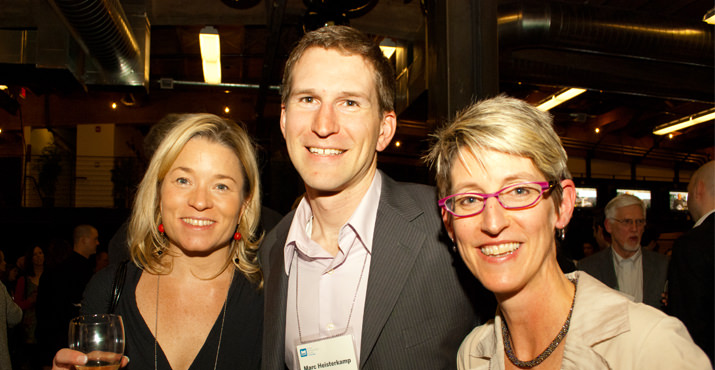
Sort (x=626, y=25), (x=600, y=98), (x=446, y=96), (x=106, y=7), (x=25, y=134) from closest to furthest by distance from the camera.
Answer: (x=446, y=96), (x=106, y=7), (x=626, y=25), (x=600, y=98), (x=25, y=134)

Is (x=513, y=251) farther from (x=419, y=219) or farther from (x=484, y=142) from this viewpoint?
(x=419, y=219)

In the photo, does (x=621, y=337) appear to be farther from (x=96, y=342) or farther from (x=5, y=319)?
(x=5, y=319)

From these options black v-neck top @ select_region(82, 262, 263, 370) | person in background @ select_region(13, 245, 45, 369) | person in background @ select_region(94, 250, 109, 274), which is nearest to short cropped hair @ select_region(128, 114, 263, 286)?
black v-neck top @ select_region(82, 262, 263, 370)

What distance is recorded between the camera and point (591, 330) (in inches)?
48.0

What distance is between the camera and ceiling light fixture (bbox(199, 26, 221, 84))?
6367 mm

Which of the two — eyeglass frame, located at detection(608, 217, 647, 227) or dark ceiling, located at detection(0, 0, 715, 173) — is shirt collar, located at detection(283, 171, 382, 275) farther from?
eyeglass frame, located at detection(608, 217, 647, 227)

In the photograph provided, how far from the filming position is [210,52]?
694 cm

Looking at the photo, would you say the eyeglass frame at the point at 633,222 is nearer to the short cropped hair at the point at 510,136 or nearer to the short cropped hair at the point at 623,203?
the short cropped hair at the point at 623,203

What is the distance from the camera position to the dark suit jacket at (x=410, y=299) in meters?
1.54

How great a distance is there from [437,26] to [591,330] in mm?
2235

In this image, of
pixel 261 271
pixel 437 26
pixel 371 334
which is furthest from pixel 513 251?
pixel 437 26

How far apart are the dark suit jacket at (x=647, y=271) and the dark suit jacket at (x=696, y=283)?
4.59 feet

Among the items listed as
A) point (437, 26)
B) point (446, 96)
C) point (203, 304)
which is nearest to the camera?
point (203, 304)

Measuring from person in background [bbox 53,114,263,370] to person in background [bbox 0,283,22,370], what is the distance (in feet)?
7.81
